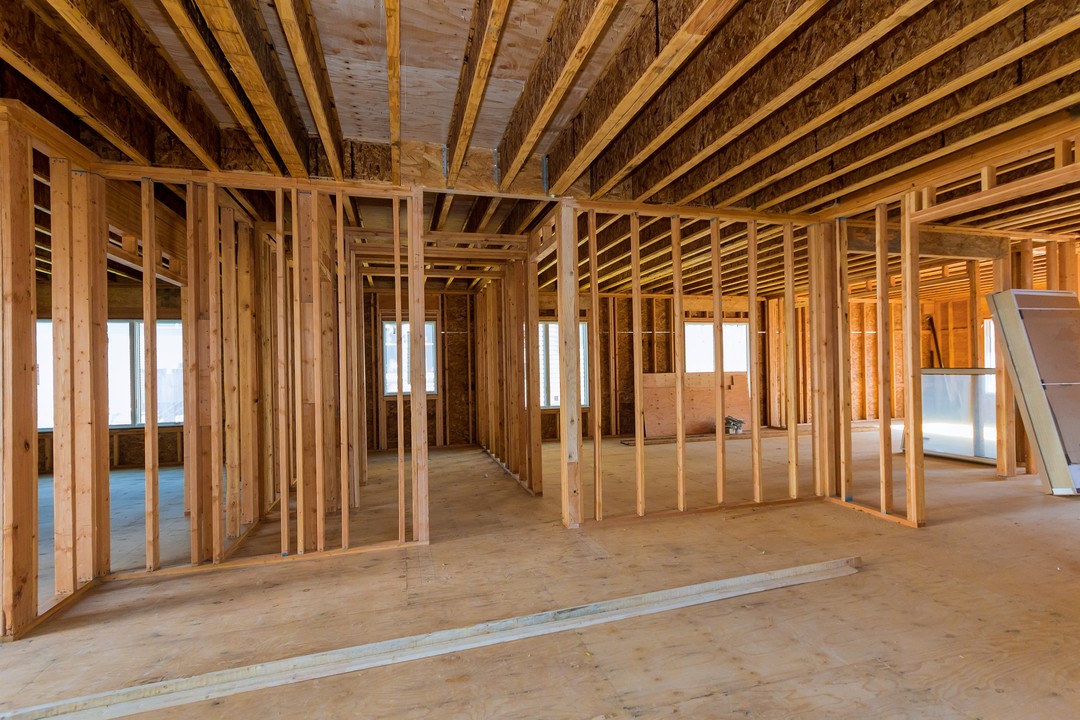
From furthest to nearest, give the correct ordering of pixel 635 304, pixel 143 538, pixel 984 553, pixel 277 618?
pixel 635 304
pixel 143 538
pixel 984 553
pixel 277 618

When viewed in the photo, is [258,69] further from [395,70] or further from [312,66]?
[395,70]

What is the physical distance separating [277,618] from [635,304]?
3554 mm

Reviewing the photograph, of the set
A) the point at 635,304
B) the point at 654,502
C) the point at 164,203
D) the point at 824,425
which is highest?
the point at 164,203

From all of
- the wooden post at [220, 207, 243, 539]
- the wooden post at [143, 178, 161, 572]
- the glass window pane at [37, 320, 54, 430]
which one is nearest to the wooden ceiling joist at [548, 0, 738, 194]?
the wooden post at [220, 207, 243, 539]

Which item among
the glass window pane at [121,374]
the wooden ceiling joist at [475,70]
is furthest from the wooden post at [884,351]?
the glass window pane at [121,374]

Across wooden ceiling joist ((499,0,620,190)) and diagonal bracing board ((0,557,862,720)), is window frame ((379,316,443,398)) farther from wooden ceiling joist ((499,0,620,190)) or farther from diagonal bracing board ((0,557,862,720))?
diagonal bracing board ((0,557,862,720))

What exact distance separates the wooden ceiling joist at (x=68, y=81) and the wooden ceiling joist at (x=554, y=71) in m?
2.50

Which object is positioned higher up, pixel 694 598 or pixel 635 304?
pixel 635 304

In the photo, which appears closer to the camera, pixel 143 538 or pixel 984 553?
pixel 984 553

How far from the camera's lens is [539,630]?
106 inches

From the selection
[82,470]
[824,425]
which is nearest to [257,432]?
[82,470]

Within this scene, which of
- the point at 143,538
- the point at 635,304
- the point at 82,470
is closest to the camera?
the point at 82,470

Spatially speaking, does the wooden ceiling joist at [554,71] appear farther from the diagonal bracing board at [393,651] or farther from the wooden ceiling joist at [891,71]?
the diagonal bracing board at [393,651]

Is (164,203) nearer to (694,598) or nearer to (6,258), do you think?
(6,258)
